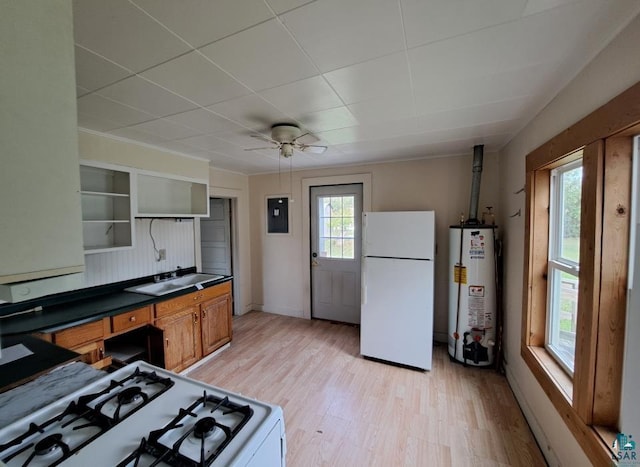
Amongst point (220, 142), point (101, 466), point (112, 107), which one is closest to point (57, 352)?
point (101, 466)

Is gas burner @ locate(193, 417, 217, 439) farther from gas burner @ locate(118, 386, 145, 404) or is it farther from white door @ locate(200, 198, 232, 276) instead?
white door @ locate(200, 198, 232, 276)

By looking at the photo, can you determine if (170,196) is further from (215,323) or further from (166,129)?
(215,323)

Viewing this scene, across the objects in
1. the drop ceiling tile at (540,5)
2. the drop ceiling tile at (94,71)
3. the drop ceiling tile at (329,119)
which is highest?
the drop ceiling tile at (329,119)

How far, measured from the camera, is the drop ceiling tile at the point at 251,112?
5.50ft

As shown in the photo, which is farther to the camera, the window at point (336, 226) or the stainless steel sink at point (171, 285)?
the window at point (336, 226)

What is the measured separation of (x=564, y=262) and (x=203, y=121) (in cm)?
275

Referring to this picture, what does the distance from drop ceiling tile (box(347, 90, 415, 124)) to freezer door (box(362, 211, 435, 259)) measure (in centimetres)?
102

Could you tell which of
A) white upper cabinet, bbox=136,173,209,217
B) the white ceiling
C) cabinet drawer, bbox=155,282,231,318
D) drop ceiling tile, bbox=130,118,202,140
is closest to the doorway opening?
white upper cabinet, bbox=136,173,209,217

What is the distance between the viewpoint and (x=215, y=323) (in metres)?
2.94

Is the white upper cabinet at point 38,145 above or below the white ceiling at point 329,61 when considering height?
below

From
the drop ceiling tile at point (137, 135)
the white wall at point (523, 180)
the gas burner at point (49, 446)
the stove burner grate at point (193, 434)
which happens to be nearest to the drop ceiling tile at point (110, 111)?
the drop ceiling tile at point (137, 135)

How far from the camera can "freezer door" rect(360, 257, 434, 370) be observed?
264cm

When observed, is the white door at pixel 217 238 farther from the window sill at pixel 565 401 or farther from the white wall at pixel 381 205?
the window sill at pixel 565 401

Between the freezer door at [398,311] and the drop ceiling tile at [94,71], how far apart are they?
2428 millimetres
